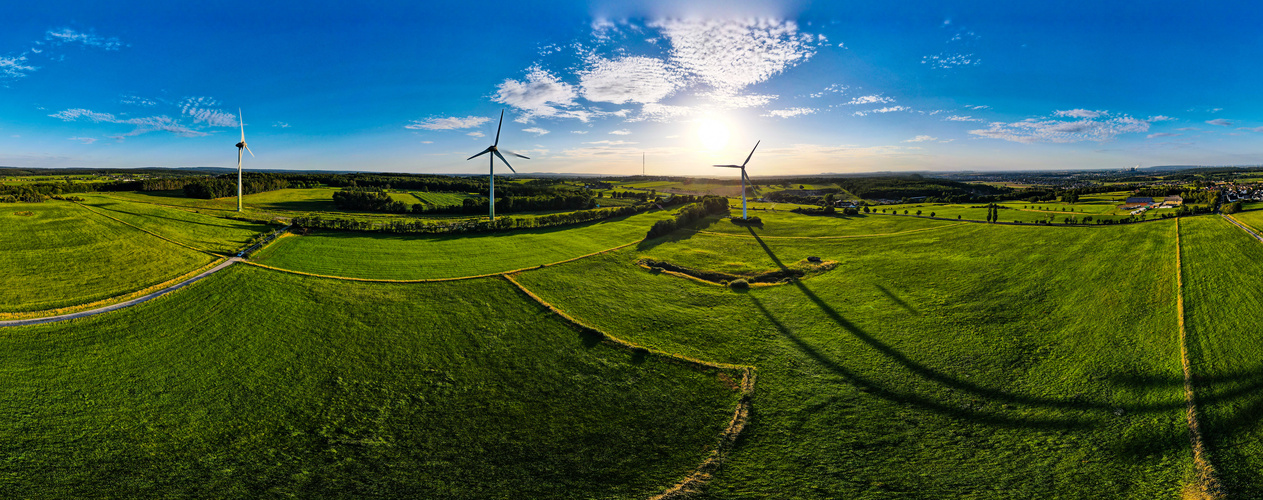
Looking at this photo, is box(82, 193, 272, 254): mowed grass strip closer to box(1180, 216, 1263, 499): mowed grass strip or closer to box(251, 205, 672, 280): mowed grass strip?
box(251, 205, 672, 280): mowed grass strip

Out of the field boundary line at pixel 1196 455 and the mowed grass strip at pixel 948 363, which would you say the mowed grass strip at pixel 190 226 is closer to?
the mowed grass strip at pixel 948 363

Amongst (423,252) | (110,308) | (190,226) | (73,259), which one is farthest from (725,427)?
(190,226)

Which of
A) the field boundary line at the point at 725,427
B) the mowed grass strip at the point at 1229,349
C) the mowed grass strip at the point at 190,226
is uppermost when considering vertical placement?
the mowed grass strip at the point at 190,226

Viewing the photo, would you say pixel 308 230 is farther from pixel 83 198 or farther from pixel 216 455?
pixel 216 455

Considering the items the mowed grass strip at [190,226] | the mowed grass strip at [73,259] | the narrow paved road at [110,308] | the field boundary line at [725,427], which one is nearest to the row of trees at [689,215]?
the field boundary line at [725,427]

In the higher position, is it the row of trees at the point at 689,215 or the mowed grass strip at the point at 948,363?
the row of trees at the point at 689,215

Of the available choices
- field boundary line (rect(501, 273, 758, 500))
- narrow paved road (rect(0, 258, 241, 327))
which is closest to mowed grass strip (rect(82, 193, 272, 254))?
narrow paved road (rect(0, 258, 241, 327))
